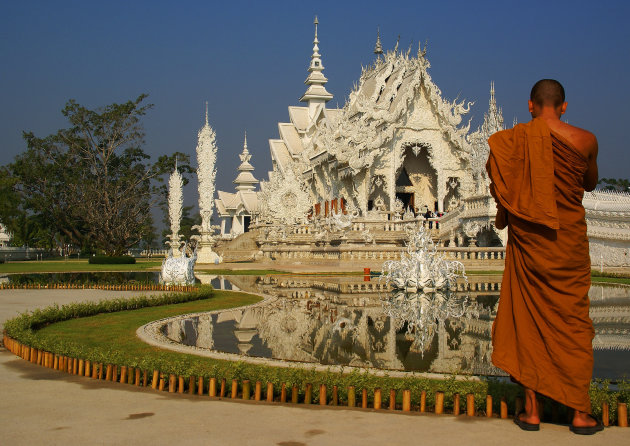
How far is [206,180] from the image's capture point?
108ft

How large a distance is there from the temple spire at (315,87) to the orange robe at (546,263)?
47.6m

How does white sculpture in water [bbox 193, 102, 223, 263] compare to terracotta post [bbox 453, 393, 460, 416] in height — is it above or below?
above

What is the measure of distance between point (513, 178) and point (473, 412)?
1.92 metres

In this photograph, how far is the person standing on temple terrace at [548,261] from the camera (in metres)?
4.88

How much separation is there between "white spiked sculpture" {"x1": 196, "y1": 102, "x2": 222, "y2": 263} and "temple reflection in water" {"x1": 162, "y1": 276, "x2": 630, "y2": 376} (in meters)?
16.2

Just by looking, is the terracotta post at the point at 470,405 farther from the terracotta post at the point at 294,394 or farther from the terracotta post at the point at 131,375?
the terracotta post at the point at 131,375

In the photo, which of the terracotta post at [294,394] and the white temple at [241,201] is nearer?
the terracotta post at [294,394]

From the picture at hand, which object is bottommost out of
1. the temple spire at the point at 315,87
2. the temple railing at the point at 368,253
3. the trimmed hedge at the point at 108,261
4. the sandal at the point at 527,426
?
the sandal at the point at 527,426

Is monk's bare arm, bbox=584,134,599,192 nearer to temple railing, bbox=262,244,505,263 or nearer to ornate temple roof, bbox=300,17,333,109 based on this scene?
temple railing, bbox=262,244,505,263

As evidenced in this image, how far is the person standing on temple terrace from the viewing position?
4.88 m

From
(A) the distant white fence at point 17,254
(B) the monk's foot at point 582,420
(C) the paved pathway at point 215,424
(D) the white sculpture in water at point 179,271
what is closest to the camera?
(C) the paved pathway at point 215,424

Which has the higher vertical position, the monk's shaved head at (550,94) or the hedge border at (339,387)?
the monk's shaved head at (550,94)

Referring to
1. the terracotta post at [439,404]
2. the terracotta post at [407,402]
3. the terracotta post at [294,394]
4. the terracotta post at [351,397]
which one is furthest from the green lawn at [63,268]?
the terracotta post at [439,404]

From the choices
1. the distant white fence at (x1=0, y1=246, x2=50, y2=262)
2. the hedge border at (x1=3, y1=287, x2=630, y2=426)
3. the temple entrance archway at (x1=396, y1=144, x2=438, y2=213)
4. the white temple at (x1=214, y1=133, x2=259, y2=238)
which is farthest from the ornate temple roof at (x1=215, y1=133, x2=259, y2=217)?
the hedge border at (x1=3, y1=287, x2=630, y2=426)
